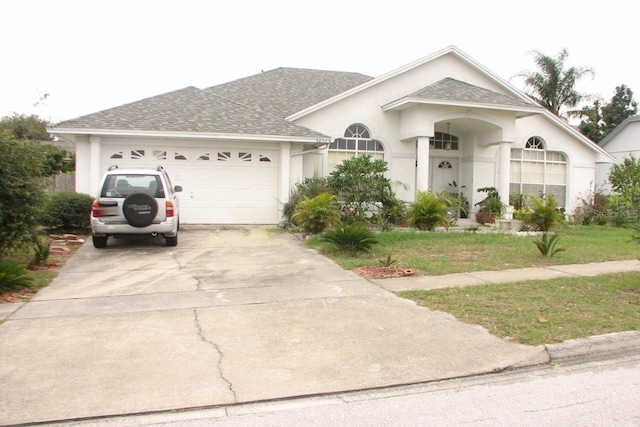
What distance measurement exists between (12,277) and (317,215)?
7.15 m

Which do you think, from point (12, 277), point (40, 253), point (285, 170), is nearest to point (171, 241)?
point (40, 253)

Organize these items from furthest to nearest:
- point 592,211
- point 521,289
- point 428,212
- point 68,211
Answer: point 592,211 < point 428,212 < point 68,211 < point 521,289

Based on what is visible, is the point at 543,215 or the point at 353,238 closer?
the point at 353,238

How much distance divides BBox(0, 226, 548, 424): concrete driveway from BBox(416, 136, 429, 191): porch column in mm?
8133

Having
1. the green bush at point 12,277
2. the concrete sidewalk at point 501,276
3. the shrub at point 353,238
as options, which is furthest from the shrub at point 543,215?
the green bush at point 12,277

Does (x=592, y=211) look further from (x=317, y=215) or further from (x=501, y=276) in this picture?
(x=501, y=276)

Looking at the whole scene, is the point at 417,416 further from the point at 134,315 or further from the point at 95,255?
the point at 95,255

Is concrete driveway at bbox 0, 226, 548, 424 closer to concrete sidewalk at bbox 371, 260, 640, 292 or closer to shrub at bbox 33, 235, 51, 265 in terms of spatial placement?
concrete sidewalk at bbox 371, 260, 640, 292

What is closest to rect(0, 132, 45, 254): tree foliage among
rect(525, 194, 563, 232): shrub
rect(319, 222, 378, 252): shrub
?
rect(319, 222, 378, 252): shrub

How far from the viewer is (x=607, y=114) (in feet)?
138

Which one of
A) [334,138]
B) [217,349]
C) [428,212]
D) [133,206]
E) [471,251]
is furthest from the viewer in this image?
[334,138]

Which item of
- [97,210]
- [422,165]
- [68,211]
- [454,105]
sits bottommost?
[68,211]

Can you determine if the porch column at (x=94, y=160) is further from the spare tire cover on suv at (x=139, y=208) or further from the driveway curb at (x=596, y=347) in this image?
the driveway curb at (x=596, y=347)

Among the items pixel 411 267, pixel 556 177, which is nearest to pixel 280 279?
pixel 411 267
